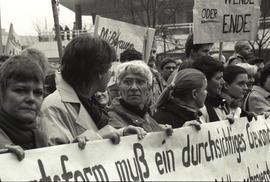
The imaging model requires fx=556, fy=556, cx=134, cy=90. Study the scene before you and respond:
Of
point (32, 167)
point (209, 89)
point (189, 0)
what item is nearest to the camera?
point (32, 167)

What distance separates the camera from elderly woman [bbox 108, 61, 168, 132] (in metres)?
3.94

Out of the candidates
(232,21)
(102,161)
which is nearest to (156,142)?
(102,161)

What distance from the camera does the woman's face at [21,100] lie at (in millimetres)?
2943

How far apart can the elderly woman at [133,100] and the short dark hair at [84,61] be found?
56 cm

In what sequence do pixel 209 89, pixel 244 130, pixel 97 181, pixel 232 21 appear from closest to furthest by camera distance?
1. pixel 97 181
2. pixel 244 130
3. pixel 209 89
4. pixel 232 21

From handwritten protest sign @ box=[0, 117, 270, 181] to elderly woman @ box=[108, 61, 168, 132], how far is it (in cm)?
37

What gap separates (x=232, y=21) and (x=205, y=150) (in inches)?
130

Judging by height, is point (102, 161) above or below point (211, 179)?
above

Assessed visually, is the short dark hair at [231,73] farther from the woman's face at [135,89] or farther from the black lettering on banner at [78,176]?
the black lettering on banner at [78,176]

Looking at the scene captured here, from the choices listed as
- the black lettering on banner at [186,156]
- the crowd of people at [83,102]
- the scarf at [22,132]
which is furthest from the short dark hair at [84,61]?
the black lettering on banner at [186,156]

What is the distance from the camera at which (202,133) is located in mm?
3863

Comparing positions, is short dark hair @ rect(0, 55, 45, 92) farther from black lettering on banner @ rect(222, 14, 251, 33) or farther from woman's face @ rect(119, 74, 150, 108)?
black lettering on banner @ rect(222, 14, 251, 33)

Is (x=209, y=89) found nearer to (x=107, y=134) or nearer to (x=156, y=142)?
(x=156, y=142)

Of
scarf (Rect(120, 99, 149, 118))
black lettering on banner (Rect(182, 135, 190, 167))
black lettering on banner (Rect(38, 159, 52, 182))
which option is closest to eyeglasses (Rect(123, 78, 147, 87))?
scarf (Rect(120, 99, 149, 118))
